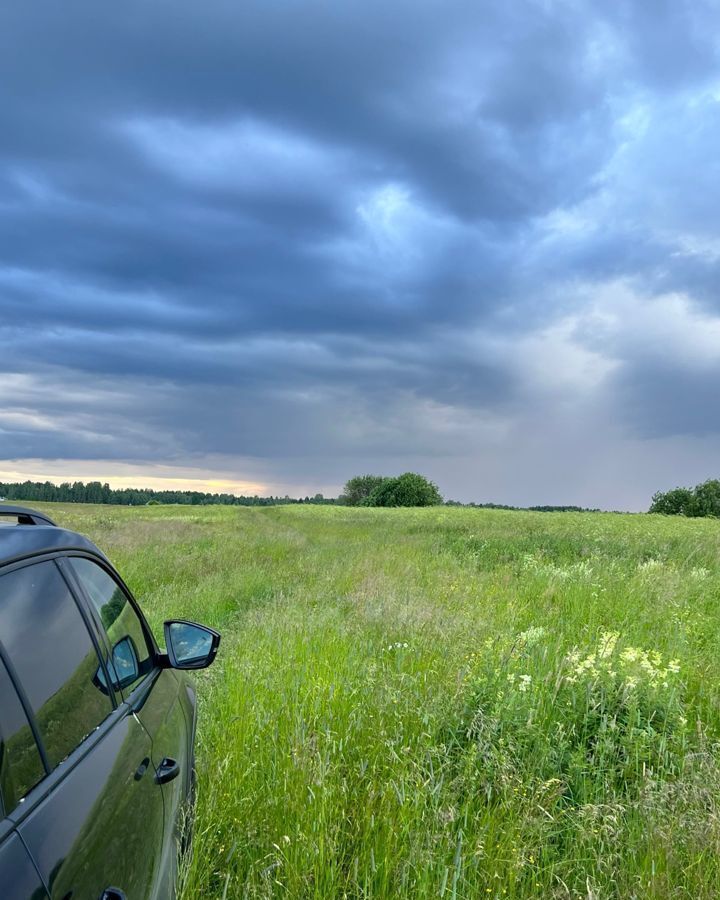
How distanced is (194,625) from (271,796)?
996 mm

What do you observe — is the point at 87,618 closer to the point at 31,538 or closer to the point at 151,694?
the point at 31,538

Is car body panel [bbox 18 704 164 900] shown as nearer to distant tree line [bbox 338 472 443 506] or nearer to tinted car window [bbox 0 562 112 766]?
tinted car window [bbox 0 562 112 766]

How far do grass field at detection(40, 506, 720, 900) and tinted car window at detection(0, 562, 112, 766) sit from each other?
105cm

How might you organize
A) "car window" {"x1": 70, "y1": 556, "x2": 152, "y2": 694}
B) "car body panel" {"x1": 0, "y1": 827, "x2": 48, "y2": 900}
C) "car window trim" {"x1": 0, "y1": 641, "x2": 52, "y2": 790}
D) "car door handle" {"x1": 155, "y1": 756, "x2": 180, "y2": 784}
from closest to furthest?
"car body panel" {"x1": 0, "y1": 827, "x2": 48, "y2": 900}
"car window trim" {"x1": 0, "y1": 641, "x2": 52, "y2": 790}
"car door handle" {"x1": 155, "y1": 756, "x2": 180, "y2": 784}
"car window" {"x1": 70, "y1": 556, "x2": 152, "y2": 694}

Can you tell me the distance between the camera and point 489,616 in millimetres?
7723

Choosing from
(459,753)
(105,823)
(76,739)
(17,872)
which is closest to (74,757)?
(76,739)

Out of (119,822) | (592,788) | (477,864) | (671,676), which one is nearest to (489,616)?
(671,676)

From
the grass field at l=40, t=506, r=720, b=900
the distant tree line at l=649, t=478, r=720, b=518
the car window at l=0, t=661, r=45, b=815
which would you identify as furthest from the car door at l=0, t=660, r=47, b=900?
the distant tree line at l=649, t=478, r=720, b=518

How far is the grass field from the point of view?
3035mm

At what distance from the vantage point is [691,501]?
96.8 m

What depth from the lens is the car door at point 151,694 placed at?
2.38 meters

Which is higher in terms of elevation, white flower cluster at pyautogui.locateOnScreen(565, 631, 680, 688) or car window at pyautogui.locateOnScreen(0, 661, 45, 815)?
car window at pyautogui.locateOnScreen(0, 661, 45, 815)

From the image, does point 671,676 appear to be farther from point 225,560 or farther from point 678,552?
point 225,560

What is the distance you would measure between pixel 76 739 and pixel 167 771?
642 millimetres
